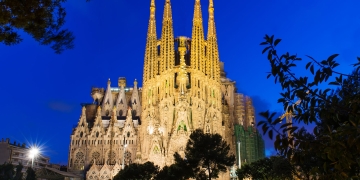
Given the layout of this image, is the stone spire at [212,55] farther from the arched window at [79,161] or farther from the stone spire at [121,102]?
the arched window at [79,161]

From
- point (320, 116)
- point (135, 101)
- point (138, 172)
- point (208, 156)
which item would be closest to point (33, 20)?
point (320, 116)

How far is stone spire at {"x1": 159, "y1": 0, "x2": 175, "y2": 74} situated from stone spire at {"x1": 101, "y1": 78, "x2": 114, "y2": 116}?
19109mm

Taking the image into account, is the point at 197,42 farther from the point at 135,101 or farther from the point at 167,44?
the point at 135,101

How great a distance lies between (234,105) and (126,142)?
2294cm

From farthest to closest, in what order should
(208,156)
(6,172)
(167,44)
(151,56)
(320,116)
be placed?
(151,56), (167,44), (6,172), (208,156), (320,116)

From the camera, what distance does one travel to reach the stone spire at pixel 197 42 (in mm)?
63500

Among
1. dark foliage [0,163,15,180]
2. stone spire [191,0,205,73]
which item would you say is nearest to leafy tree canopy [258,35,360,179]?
dark foliage [0,163,15,180]

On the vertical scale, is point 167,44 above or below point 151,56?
above

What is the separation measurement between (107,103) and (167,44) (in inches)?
860

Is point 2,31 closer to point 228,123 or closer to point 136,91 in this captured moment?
point 228,123

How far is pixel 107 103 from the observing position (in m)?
77.8

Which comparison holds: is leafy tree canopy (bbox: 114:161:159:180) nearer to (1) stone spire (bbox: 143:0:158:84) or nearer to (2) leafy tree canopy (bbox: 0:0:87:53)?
(1) stone spire (bbox: 143:0:158:84)

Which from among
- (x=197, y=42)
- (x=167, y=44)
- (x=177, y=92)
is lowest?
(x=177, y=92)

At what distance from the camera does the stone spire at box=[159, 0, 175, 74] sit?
6362 cm
